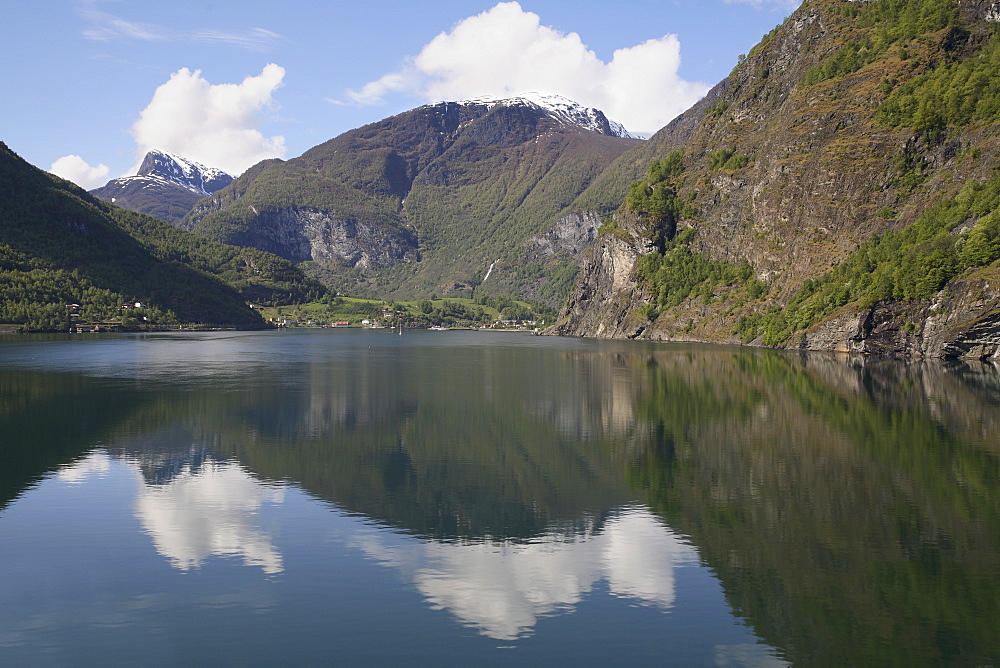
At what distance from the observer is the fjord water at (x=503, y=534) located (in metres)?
18.6

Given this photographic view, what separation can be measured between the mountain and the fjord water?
168 feet

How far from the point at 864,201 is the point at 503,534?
138 metres

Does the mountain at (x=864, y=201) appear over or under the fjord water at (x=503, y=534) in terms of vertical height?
over

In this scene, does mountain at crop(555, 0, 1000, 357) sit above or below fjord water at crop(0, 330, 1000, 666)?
above

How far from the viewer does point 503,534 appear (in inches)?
1068

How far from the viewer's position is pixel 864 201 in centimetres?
14250

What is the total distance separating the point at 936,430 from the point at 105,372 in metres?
85.8

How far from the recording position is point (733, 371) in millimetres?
90250

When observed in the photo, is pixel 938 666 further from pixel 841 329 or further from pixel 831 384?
pixel 841 329

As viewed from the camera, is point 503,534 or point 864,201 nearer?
point 503,534

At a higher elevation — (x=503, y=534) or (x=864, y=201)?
(x=864, y=201)

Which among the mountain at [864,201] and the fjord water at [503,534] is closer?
the fjord water at [503,534]

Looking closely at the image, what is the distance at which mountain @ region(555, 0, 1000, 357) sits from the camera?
102750mm

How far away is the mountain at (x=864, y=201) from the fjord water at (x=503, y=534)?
2014 inches
